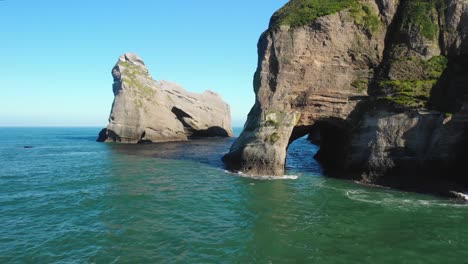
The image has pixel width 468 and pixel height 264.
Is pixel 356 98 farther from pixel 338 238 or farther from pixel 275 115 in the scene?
pixel 338 238

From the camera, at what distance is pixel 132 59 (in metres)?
77.0

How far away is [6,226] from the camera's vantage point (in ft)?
62.5

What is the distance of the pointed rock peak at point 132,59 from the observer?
76.1 m

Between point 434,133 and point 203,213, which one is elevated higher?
point 434,133

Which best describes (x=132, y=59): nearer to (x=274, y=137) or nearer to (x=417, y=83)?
(x=274, y=137)

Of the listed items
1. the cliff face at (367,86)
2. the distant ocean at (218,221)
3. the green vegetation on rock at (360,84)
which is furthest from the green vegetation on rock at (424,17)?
the distant ocean at (218,221)

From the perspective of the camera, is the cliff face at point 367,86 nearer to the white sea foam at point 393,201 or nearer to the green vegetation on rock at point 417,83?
the green vegetation on rock at point 417,83

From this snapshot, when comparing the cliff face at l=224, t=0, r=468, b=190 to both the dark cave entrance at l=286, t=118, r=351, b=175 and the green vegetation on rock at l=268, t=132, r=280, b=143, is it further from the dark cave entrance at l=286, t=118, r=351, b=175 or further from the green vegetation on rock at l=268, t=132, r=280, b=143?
the dark cave entrance at l=286, t=118, r=351, b=175

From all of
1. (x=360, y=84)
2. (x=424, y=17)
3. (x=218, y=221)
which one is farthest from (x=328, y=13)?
(x=218, y=221)

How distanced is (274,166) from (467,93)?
707 inches

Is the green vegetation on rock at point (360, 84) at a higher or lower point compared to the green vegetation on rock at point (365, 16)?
lower

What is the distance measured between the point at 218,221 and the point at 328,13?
26633 mm

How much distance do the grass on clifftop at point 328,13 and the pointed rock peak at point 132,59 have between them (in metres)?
46.6

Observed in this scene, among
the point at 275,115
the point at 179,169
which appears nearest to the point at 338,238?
the point at 275,115
